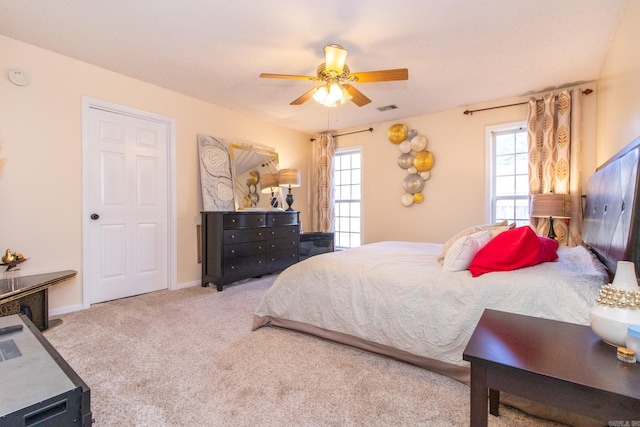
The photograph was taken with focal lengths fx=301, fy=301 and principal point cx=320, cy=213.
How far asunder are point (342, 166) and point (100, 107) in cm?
375

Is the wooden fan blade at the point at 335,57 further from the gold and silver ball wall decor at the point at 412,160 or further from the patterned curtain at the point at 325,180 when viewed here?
the patterned curtain at the point at 325,180

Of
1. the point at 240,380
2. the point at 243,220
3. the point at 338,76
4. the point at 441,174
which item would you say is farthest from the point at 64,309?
the point at 441,174

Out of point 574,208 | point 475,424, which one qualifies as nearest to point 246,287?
point 475,424

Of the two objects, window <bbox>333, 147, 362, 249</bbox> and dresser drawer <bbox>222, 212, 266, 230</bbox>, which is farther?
window <bbox>333, 147, 362, 249</bbox>

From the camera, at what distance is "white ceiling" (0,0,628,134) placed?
2244mm

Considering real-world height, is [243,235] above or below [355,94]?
below

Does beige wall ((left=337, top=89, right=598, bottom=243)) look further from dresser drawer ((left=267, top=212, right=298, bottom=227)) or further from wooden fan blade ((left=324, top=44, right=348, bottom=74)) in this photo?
wooden fan blade ((left=324, top=44, right=348, bottom=74))

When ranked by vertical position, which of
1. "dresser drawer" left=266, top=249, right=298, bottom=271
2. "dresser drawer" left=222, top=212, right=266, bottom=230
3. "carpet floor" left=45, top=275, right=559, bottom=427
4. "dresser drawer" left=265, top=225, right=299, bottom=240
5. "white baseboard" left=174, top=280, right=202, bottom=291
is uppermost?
"dresser drawer" left=222, top=212, right=266, bottom=230

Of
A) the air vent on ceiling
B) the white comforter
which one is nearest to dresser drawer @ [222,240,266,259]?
the white comforter

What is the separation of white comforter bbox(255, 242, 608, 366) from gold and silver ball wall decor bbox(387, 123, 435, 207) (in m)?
2.39

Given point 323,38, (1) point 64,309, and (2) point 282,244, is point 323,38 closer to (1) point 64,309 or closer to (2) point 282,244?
(2) point 282,244

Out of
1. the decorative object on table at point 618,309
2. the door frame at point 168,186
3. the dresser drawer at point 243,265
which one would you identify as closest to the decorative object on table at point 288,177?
the dresser drawer at point 243,265

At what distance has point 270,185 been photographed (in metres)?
4.96

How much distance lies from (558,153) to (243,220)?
3975 mm
